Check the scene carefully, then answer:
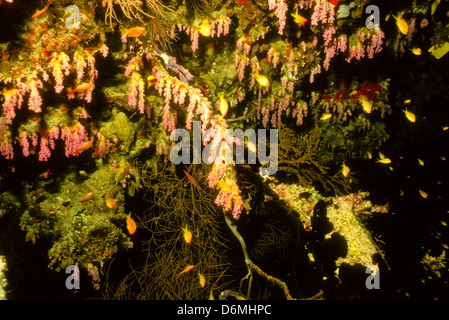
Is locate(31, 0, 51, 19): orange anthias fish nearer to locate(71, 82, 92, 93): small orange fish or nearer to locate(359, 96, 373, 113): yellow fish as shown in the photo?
locate(71, 82, 92, 93): small orange fish

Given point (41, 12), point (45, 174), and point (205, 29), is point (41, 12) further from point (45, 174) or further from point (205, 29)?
point (45, 174)

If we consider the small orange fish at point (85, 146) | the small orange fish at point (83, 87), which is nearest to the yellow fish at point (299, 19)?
the small orange fish at point (83, 87)

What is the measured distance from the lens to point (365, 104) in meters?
3.53

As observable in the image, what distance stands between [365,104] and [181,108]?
9.22 ft

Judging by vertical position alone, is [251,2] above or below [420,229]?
above

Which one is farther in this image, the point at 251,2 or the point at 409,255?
the point at 409,255

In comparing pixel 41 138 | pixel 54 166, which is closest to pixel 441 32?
pixel 41 138

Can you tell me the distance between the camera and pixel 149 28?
9.53 ft

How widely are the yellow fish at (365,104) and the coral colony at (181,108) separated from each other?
32 mm

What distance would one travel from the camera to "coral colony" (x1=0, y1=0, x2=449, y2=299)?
2.53 metres

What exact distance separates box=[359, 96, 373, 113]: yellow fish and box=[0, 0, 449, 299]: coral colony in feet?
0.10

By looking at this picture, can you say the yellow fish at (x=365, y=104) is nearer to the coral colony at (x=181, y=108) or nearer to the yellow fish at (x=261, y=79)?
the coral colony at (x=181, y=108)

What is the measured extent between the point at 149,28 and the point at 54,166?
2.19 metres
